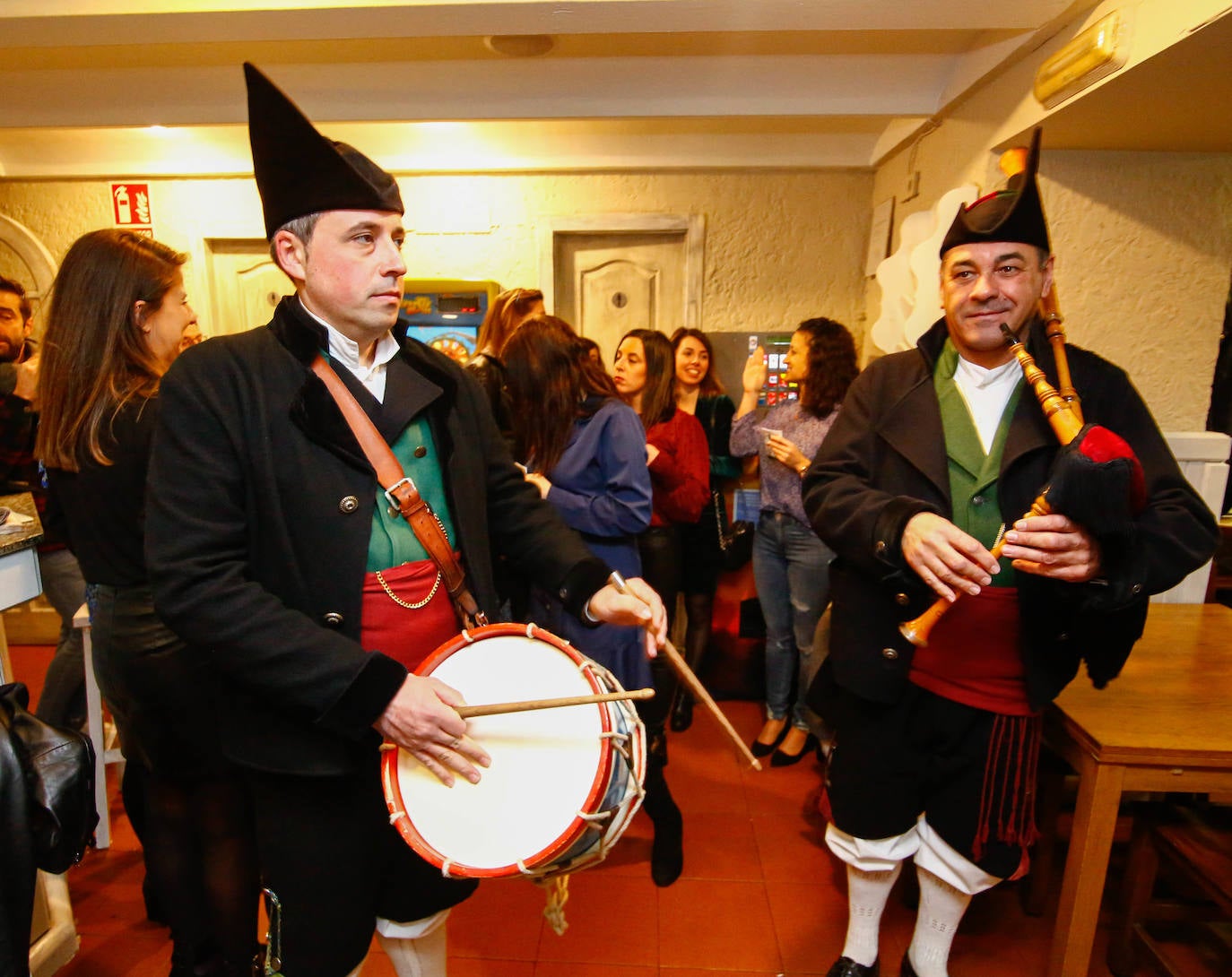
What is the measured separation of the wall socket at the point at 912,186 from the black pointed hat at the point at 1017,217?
202 cm

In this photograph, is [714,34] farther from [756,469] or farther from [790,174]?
[756,469]

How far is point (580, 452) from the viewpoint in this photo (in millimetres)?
2244

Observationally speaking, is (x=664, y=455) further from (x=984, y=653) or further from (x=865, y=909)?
(x=865, y=909)

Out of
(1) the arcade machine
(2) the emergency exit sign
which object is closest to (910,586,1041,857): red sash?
(1) the arcade machine

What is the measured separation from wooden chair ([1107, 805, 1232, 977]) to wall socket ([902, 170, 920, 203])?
9.01 ft

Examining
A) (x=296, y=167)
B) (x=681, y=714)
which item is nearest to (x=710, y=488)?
(x=681, y=714)

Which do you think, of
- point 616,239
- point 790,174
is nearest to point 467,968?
point 616,239

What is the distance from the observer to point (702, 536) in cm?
340

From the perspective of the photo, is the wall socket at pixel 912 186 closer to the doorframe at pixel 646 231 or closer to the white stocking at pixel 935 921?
the doorframe at pixel 646 231

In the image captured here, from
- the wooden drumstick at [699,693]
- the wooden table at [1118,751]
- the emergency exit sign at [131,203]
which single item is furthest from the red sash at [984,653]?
the emergency exit sign at [131,203]

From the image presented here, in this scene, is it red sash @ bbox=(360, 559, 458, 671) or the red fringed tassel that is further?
the red fringed tassel

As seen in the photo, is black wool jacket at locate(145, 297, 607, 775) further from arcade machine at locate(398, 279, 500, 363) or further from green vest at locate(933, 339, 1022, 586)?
arcade machine at locate(398, 279, 500, 363)

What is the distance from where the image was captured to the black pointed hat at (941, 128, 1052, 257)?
4.99 ft

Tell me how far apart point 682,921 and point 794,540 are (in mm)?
1427
